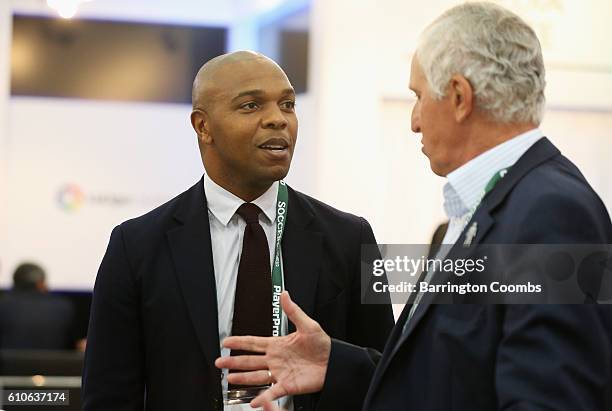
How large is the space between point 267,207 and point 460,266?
841mm

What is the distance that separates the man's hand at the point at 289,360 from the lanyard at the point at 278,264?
9.6 inches

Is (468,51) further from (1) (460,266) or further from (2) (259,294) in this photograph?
(2) (259,294)

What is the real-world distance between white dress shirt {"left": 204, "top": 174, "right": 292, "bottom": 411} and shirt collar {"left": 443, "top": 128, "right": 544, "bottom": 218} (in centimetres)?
71

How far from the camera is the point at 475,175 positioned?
197 centimetres

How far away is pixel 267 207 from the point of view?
2.64 meters

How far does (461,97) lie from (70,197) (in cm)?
737

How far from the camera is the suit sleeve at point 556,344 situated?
5.45 feet

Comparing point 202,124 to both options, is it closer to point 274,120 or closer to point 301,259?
point 274,120

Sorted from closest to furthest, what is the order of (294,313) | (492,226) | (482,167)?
(492,226), (482,167), (294,313)

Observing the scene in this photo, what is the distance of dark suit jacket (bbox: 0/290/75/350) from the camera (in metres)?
7.89

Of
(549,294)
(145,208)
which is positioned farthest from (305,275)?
(145,208)

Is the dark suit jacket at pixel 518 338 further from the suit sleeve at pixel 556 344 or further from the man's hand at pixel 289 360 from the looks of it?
the man's hand at pixel 289 360

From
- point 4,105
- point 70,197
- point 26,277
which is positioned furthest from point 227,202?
point 4,105

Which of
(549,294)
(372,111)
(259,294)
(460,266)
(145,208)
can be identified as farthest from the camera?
(145,208)
